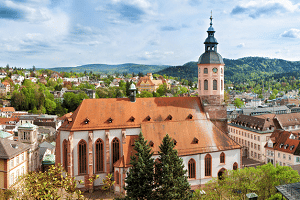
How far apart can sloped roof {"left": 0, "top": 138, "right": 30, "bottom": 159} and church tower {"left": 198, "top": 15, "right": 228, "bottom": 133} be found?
26378 mm

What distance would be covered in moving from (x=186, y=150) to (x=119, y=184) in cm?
945

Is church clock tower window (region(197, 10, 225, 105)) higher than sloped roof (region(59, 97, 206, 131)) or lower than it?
higher

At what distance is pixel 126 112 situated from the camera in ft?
128

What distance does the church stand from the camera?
36.7m

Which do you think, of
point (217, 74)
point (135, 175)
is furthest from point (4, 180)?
point (217, 74)

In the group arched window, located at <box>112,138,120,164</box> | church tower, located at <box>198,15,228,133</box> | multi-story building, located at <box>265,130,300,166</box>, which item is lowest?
multi-story building, located at <box>265,130,300,166</box>

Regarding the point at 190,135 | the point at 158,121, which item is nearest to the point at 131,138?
the point at 158,121

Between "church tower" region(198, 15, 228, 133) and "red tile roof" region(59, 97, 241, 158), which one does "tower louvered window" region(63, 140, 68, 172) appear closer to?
"red tile roof" region(59, 97, 241, 158)

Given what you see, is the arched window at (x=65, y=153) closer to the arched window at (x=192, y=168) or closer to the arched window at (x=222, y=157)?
the arched window at (x=192, y=168)

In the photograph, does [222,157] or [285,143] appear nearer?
[222,157]

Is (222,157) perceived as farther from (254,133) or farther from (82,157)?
(254,133)

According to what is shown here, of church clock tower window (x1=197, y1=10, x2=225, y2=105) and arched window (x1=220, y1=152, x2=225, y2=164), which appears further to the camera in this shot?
church clock tower window (x1=197, y1=10, x2=225, y2=105)

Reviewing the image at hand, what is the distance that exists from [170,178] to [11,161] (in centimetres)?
2243

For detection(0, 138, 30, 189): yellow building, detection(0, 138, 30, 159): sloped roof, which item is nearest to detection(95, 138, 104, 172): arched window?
detection(0, 138, 30, 189): yellow building
